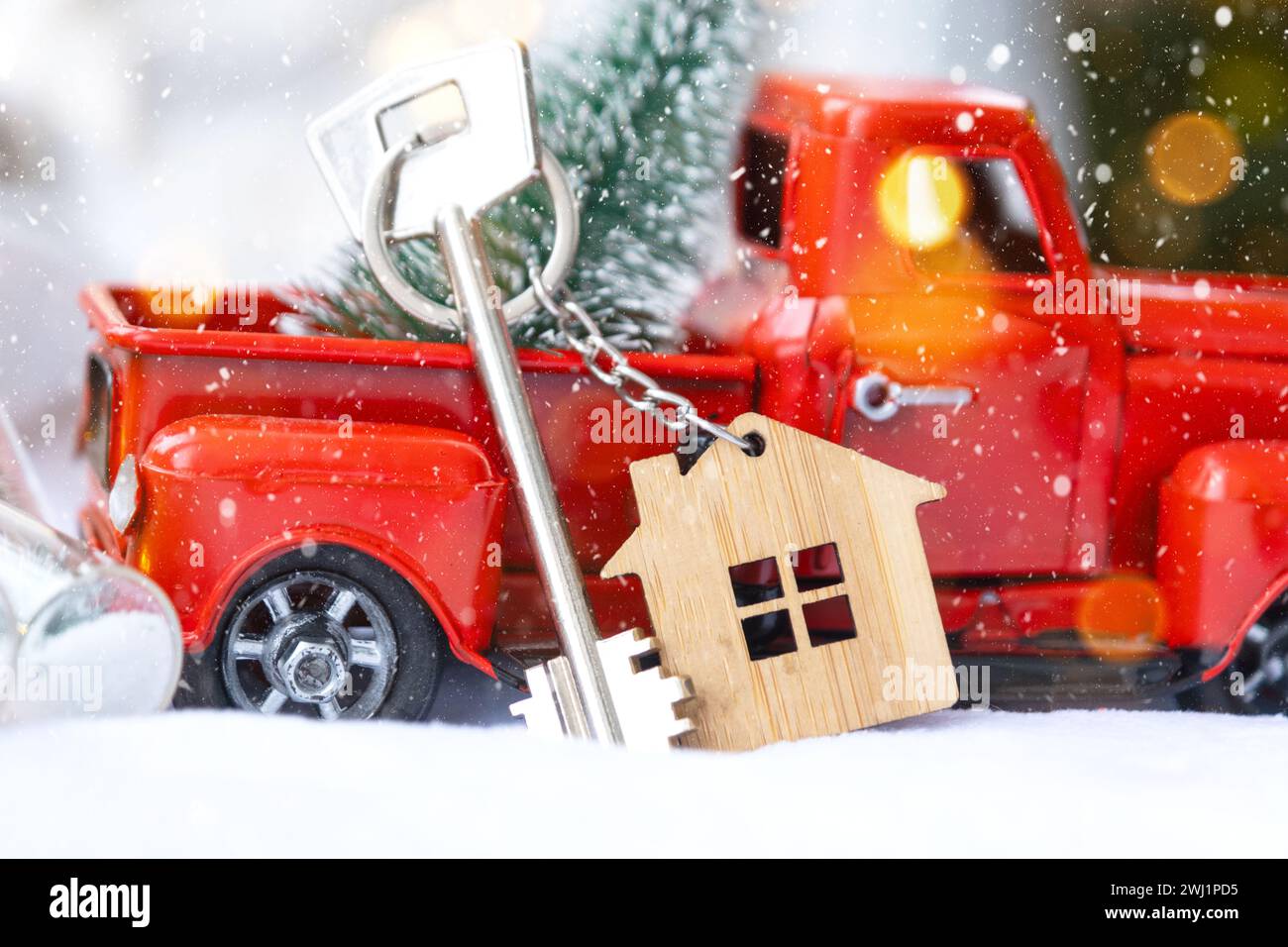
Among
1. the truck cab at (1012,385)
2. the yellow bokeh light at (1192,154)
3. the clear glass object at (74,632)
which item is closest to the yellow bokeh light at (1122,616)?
the truck cab at (1012,385)

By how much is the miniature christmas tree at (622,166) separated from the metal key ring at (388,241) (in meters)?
0.05

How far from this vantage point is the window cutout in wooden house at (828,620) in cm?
105

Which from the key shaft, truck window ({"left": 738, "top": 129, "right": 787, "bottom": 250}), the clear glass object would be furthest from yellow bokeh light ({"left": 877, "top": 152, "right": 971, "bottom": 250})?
the clear glass object

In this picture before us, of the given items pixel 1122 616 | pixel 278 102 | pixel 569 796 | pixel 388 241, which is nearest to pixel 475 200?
pixel 388 241

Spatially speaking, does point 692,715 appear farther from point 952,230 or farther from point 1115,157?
point 1115,157

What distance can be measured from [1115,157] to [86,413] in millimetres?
1090

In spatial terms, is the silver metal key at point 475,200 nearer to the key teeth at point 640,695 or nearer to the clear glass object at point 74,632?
the key teeth at point 640,695

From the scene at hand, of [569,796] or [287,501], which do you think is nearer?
[569,796]

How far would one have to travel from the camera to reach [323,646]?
3.23 ft

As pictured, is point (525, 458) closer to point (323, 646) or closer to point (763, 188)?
point (323, 646)

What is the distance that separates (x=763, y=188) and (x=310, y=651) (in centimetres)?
64

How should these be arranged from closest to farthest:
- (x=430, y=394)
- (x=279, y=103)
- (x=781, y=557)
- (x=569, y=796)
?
(x=569, y=796) < (x=781, y=557) < (x=430, y=394) < (x=279, y=103)
